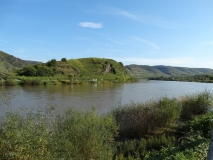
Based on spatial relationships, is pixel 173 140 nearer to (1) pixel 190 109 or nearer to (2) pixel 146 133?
(2) pixel 146 133

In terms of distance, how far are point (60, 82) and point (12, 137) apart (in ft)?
193

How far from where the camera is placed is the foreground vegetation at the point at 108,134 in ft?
16.7

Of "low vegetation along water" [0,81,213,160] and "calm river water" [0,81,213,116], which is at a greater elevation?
"low vegetation along water" [0,81,213,160]

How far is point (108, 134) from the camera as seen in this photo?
861cm

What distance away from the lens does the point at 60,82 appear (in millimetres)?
62500

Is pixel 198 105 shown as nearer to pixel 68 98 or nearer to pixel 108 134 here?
pixel 108 134

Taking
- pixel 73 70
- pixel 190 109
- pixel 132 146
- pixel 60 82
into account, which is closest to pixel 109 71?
pixel 73 70

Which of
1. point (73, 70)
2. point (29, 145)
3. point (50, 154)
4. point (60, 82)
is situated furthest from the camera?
point (73, 70)

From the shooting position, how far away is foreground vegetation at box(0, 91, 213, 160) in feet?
16.7

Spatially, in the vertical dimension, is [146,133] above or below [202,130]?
below

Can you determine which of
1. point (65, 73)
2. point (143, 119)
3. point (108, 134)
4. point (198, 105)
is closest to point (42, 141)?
point (108, 134)

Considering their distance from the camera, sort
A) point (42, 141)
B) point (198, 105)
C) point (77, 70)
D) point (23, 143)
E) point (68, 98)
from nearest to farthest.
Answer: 1. point (23, 143)
2. point (42, 141)
3. point (198, 105)
4. point (68, 98)
5. point (77, 70)

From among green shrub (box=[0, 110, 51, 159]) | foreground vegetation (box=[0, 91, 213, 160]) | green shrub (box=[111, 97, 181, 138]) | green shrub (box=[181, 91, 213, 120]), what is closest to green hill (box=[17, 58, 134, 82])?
green shrub (box=[181, 91, 213, 120])

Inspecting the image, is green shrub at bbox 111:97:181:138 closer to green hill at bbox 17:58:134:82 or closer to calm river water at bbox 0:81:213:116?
calm river water at bbox 0:81:213:116
